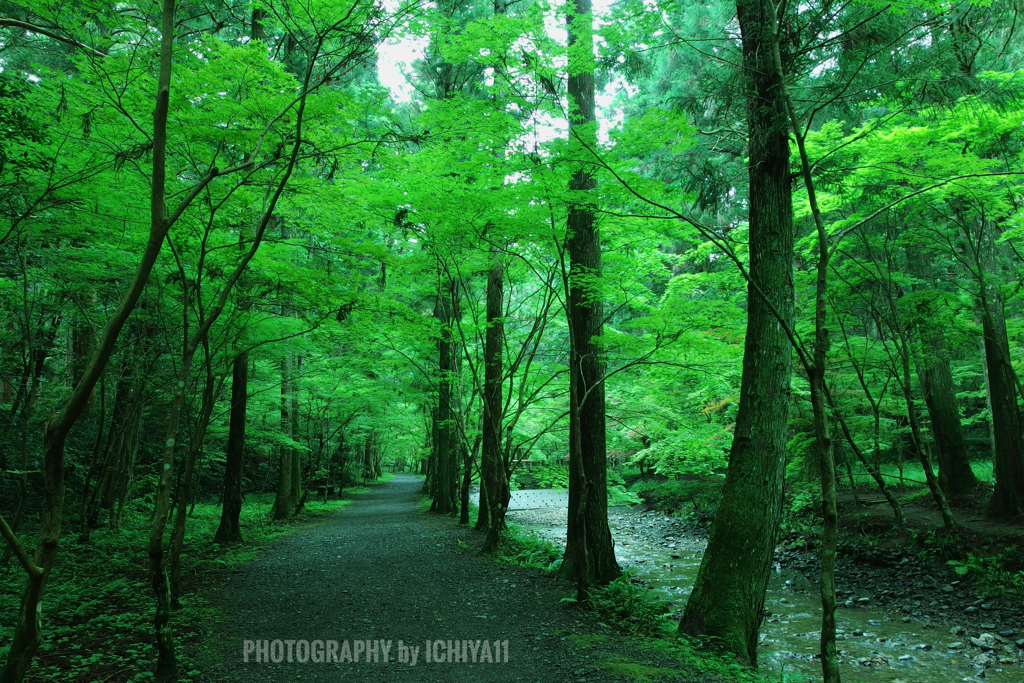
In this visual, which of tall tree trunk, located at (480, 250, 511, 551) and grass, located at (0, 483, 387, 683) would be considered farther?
tall tree trunk, located at (480, 250, 511, 551)

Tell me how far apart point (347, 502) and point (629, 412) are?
45.7 feet

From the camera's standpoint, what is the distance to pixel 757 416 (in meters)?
4.41

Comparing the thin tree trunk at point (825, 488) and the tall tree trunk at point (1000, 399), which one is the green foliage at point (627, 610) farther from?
the tall tree trunk at point (1000, 399)

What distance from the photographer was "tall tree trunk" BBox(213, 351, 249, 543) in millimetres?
9021

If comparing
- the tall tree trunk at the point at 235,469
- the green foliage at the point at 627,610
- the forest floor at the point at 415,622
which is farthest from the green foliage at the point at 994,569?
the tall tree trunk at the point at 235,469

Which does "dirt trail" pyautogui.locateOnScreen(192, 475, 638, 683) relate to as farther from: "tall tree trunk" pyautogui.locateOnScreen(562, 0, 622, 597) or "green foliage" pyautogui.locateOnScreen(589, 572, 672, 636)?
"tall tree trunk" pyautogui.locateOnScreen(562, 0, 622, 597)

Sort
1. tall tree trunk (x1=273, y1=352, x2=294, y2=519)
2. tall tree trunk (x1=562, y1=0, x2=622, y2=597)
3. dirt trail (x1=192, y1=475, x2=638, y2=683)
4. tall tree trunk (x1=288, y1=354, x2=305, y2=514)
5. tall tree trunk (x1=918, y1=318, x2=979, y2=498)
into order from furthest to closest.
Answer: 1. tall tree trunk (x1=288, y1=354, x2=305, y2=514)
2. tall tree trunk (x1=273, y1=352, x2=294, y2=519)
3. tall tree trunk (x1=918, y1=318, x2=979, y2=498)
4. tall tree trunk (x1=562, y1=0, x2=622, y2=597)
5. dirt trail (x1=192, y1=475, x2=638, y2=683)

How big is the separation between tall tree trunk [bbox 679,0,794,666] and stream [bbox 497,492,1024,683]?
2.00ft

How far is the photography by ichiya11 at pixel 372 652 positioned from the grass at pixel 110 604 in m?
0.55

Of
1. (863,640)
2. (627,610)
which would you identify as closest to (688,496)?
(863,640)

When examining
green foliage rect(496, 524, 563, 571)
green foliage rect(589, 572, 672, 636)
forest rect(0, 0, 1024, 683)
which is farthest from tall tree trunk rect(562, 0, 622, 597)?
green foliage rect(496, 524, 563, 571)

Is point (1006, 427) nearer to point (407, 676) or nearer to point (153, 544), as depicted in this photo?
point (407, 676)

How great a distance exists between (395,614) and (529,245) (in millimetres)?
4527

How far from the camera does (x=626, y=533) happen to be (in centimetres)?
1373
